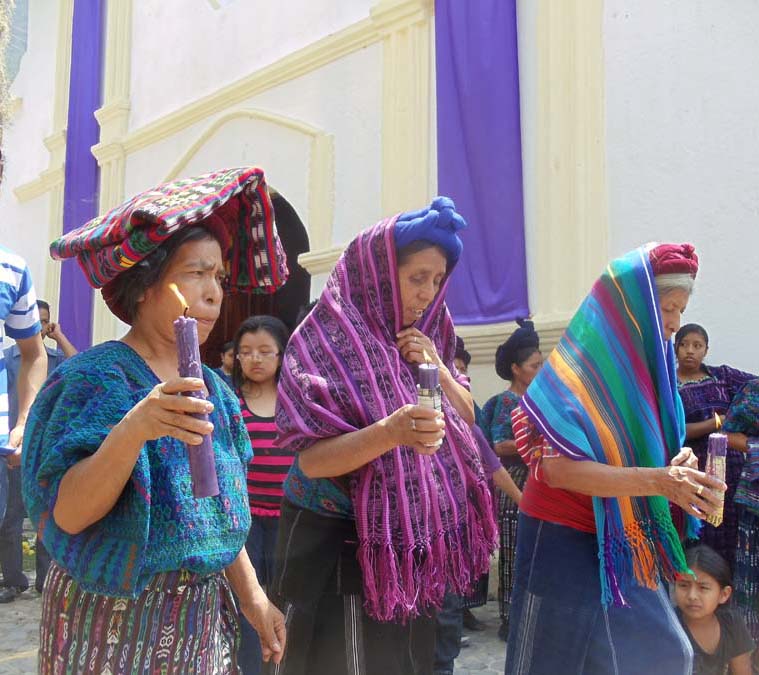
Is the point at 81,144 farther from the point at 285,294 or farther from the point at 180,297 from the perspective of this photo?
the point at 180,297

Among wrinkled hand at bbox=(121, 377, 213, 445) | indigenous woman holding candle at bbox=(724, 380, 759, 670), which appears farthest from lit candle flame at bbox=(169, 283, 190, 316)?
indigenous woman holding candle at bbox=(724, 380, 759, 670)

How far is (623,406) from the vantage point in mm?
2346

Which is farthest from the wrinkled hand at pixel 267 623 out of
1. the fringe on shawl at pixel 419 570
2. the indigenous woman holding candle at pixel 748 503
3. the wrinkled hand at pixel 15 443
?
the indigenous woman holding candle at pixel 748 503

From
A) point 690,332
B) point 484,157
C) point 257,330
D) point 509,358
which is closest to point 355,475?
point 257,330

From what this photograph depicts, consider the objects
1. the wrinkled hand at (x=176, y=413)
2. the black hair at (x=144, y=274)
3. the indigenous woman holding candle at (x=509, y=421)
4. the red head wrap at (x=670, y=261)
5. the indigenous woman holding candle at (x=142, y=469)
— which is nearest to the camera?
the wrinkled hand at (x=176, y=413)

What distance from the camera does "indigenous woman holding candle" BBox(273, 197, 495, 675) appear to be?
2320 millimetres

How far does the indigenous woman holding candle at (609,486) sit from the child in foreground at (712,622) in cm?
156

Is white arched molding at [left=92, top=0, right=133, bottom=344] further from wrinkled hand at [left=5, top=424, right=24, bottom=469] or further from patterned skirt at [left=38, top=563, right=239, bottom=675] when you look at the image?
patterned skirt at [left=38, top=563, right=239, bottom=675]

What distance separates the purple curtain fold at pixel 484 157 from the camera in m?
5.98

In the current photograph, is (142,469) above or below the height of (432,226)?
below

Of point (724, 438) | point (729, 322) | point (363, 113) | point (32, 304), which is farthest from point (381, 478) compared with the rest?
point (363, 113)

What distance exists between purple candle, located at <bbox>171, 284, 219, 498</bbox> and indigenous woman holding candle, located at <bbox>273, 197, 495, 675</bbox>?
78 centimetres

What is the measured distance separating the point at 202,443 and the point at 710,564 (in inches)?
124

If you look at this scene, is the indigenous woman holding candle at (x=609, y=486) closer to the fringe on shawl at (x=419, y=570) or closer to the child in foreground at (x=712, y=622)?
the fringe on shawl at (x=419, y=570)
